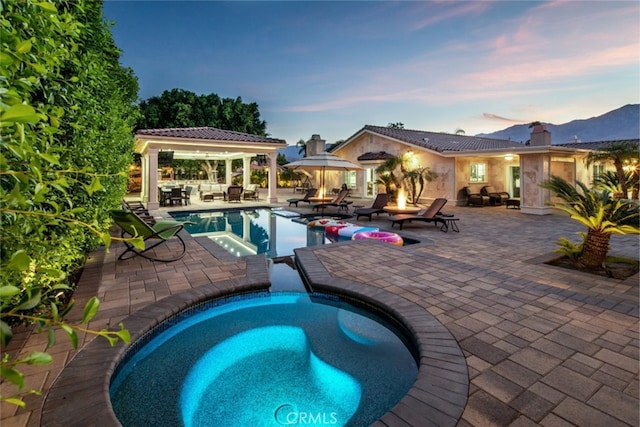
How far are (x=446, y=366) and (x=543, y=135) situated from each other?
608 inches

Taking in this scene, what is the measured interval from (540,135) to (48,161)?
57.9 ft

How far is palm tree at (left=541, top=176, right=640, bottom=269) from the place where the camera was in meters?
5.52

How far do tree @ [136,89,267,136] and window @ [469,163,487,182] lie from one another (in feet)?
68.4

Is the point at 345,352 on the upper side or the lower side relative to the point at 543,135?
lower

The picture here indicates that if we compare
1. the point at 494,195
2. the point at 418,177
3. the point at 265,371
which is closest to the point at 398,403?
the point at 265,371

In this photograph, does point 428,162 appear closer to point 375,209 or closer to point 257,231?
point 375,209

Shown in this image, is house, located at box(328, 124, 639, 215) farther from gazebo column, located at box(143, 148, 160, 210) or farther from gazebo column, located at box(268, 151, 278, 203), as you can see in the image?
gazebo column, located at box(143, 148, 160, 210)

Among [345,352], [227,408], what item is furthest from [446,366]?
[227,408]

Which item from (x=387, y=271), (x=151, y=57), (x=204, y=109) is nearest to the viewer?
(x=387, y=271)

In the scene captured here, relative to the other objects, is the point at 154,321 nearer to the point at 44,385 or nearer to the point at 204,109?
the point at 44,385

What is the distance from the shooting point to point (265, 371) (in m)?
3.31

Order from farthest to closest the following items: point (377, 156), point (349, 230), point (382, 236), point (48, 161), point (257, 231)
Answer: point (377, 156)
point (257, 231)
point (349, 230)
point (382, 236)
point (48, 161)

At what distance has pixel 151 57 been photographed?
23.3m

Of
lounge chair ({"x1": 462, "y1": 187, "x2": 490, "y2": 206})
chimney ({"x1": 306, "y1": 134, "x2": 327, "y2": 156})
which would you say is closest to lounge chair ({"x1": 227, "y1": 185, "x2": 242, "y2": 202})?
chimney ({"x1": 306, "y1": 134, "x2": 327, "y2": 156})
